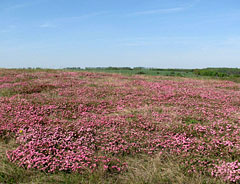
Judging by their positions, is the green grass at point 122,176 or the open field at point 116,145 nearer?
the green grass at point 122,176

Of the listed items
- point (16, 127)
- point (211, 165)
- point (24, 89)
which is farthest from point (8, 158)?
point (24, 89)

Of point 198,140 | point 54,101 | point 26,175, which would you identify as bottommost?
point 26,175

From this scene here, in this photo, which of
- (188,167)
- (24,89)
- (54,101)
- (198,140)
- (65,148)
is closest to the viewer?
(188,167)

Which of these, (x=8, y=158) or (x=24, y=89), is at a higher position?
(x=24, y=89)

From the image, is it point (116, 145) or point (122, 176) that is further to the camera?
point (116, 145)

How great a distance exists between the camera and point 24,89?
16.6m

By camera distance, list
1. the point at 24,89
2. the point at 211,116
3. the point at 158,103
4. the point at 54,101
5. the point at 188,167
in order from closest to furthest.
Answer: the point at 188,167, the point at 211,116, the point at 54,101, the point at 158,103, the point at 24,89

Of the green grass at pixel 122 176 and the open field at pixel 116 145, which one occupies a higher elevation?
the open field at pixel 116 145

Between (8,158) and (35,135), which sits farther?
(35,135)

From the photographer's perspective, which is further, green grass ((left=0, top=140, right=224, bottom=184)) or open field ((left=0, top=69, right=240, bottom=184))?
open field ((left=0, top=69, right=240, bottom=184))

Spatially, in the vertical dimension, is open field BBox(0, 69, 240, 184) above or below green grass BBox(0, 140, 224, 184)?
above

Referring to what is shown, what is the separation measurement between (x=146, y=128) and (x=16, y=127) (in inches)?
212

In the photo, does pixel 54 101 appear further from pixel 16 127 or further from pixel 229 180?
pixel 229 180

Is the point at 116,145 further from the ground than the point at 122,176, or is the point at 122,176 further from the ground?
the point at 116,145
